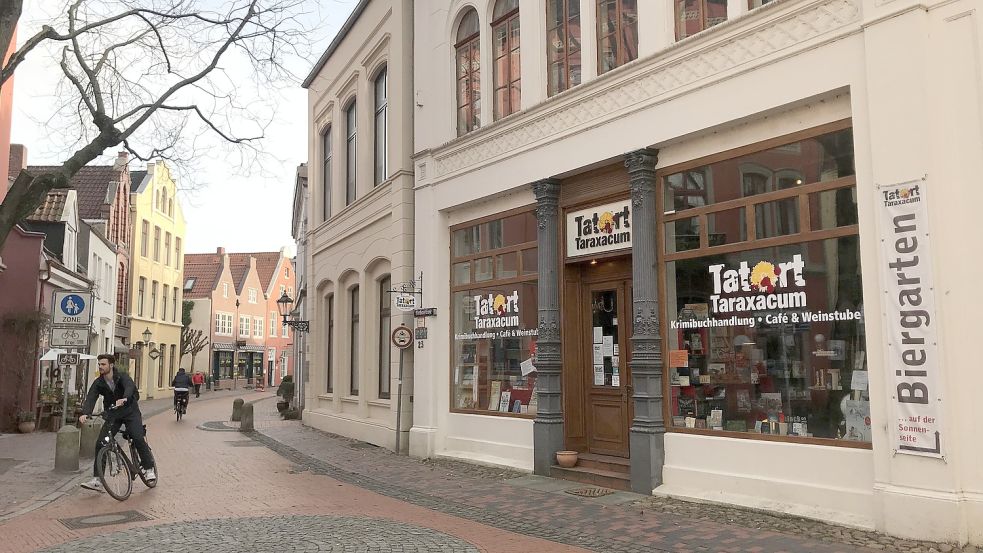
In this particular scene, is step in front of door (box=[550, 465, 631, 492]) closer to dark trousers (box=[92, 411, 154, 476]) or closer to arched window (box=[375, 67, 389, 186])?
dark trousers (box=[92, 411, 154, 476])

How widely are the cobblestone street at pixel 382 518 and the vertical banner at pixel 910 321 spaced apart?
975 millimetres

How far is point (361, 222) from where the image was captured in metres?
17.4

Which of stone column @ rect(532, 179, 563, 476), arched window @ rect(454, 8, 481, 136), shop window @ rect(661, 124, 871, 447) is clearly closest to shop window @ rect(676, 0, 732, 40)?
shop window @ rect(661, 124, 871, 447)

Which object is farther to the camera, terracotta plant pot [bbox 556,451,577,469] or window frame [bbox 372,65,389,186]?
window frame [bbox 372,65,389,186]

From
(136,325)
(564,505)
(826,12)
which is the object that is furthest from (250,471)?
(136,325)

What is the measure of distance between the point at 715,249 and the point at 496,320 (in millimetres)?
4428

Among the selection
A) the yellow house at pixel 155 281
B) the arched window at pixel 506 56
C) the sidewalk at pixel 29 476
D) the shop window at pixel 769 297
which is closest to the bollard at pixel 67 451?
the sidewalk at pixel 29 476

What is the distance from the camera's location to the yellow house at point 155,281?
38438mm

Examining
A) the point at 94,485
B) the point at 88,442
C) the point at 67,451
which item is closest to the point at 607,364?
the point at 94,485

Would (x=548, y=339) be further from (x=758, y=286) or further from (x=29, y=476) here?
(x=29, y=476)

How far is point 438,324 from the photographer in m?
13.5

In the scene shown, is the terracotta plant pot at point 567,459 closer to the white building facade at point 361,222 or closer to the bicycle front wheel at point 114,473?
the white building facade at point 361,222

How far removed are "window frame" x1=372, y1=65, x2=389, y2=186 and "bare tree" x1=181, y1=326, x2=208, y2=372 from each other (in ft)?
115

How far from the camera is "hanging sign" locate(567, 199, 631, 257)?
34.1 ft
